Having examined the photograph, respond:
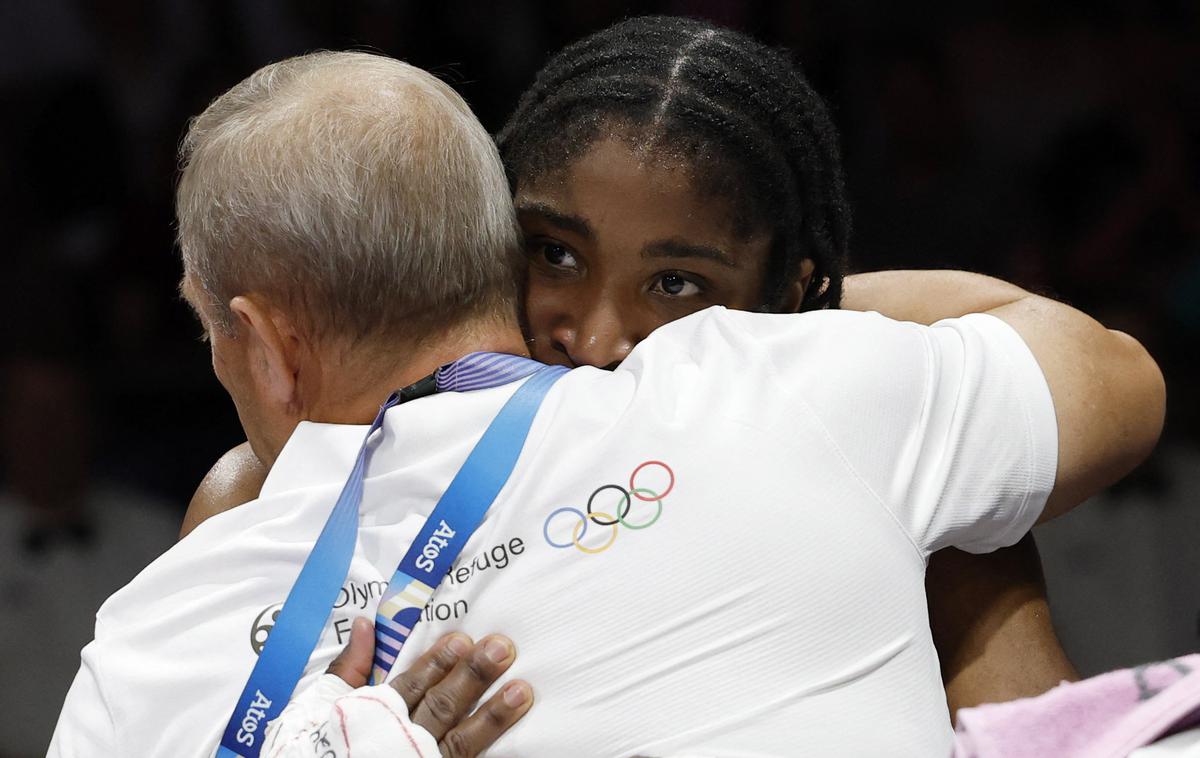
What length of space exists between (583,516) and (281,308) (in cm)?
38

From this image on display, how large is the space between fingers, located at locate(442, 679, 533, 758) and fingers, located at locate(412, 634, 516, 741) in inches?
0.5

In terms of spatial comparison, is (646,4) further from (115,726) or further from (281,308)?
(115,726)

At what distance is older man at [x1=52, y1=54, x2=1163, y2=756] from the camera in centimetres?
110

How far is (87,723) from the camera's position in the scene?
118 cm

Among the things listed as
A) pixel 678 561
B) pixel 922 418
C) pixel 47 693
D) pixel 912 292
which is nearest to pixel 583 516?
pixel 678 561

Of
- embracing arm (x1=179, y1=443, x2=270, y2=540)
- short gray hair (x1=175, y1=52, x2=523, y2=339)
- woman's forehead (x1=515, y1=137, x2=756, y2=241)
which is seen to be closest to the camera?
short gray hair (x1=175, y1=52, x2=523, y2=339)

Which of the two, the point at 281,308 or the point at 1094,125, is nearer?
the point at 281,308

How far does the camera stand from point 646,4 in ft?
8.82

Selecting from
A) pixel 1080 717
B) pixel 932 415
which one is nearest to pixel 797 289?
pixel 932 415

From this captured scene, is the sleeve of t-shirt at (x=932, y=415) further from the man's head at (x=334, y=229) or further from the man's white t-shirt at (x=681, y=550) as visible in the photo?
the man's head at (x=334, y=229)

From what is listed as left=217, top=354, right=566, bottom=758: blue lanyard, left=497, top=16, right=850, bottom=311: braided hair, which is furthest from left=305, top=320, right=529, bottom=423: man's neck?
left=497, top=16, right=850, bottom=311: braided hair

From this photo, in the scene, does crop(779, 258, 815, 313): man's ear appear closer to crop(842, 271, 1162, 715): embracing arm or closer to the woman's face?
the woman's face

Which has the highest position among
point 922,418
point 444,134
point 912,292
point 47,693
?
point 444,134

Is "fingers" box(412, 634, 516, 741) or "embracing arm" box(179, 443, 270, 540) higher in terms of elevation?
"fingers" box(412, 634, 516, 741)
